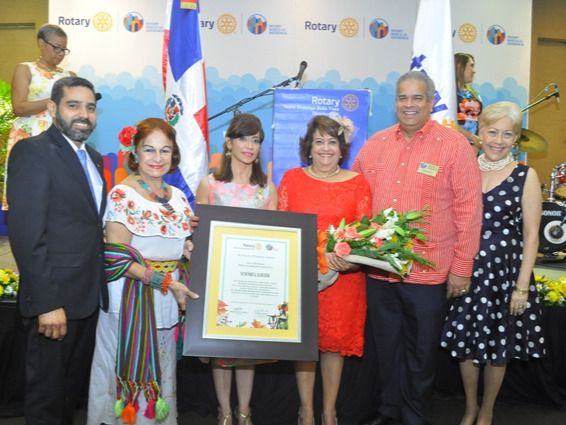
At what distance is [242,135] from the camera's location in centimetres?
312

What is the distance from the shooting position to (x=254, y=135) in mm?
3131

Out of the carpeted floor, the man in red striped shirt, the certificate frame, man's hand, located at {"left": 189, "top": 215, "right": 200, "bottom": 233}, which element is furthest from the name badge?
the carpeted floor

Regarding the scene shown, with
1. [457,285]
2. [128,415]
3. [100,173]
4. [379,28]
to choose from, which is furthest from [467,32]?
[128,415]

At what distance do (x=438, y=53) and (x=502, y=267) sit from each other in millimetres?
1856

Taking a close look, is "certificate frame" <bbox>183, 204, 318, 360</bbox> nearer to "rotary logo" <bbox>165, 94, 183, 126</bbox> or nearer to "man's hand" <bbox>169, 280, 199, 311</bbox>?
"man's hand" <bbox>169, 280, 199, 311</bbox>

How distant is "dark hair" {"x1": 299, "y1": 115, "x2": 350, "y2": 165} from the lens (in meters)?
3.12

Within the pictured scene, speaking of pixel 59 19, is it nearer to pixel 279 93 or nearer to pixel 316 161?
pixel 279 93

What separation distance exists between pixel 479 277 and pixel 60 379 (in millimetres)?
2070

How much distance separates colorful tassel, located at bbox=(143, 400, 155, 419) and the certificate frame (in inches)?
18.2

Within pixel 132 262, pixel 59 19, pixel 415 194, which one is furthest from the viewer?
pixel 59 19

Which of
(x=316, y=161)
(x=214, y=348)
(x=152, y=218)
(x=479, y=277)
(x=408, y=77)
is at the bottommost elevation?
(x=214, y=348)

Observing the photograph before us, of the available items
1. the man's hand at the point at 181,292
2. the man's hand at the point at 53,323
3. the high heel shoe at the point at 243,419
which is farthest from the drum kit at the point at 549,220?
the man's hand at the point at 53,323

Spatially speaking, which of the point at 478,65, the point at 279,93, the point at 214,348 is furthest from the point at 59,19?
the point at 214,348

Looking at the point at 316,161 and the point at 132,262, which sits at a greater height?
the point at 316,161
